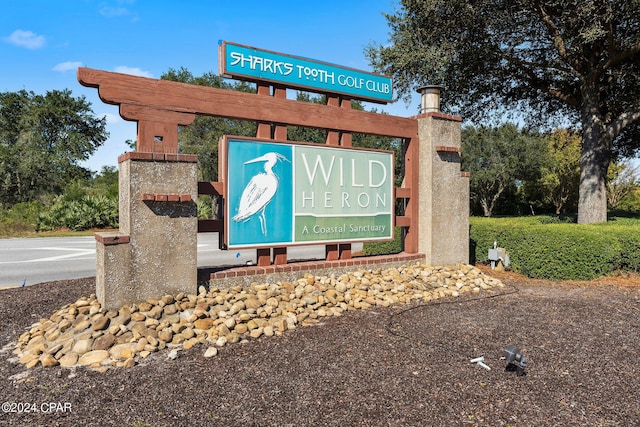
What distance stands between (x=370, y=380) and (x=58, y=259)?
11.0 meters

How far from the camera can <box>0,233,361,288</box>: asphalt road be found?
9008 millimetres

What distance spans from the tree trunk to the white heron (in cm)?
1028

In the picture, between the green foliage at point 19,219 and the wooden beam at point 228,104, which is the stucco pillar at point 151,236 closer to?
the wooden beam at point 228,104

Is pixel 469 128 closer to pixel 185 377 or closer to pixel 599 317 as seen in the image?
pixel 599 317

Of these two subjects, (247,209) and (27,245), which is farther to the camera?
(27,245)

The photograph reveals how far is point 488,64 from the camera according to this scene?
13.6 metres

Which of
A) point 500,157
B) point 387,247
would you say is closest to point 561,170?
point 500,157

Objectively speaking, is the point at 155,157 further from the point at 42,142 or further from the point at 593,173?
the point at 42,142

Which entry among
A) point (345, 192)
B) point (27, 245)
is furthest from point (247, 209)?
point (27, 245)

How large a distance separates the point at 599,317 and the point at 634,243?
3.65m

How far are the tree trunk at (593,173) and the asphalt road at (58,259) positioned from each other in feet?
23.8

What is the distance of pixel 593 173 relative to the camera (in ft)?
40.0

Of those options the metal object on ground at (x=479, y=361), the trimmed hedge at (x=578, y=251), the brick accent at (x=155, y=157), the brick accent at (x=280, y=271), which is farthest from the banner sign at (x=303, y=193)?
the metal object on ground at (x=479, y=361)

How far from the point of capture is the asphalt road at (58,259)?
29.6 ft
